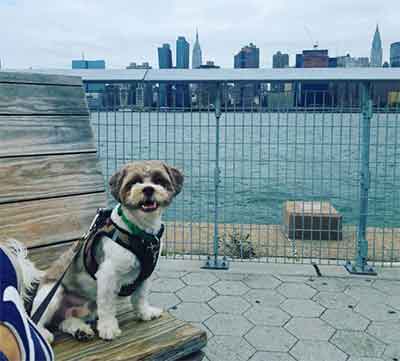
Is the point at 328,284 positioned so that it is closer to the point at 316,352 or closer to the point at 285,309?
the point at 285,309

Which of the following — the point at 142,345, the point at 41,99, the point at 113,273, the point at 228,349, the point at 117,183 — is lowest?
the point at 228,349

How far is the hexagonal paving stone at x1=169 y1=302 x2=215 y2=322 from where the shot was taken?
11.0 feet

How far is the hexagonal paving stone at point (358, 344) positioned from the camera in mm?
2869

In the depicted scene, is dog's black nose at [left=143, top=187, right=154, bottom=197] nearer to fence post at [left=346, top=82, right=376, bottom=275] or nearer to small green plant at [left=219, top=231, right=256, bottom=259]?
fence post at [left=346, top=82, right=376, bottom=275]

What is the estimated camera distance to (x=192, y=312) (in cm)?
346

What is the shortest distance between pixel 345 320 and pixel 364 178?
1510 millimetres

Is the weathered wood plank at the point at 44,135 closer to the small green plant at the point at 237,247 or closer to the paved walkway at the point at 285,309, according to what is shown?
the paved walkway at the point at 285,309

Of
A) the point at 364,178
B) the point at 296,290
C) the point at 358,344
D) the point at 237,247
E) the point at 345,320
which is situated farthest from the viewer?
the point at 237,247

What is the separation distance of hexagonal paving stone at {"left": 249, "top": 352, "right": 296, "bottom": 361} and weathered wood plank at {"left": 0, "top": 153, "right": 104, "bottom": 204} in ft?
4.68

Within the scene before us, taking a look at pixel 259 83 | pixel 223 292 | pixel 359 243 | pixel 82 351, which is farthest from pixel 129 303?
pixel 359 243

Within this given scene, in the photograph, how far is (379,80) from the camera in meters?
4.07

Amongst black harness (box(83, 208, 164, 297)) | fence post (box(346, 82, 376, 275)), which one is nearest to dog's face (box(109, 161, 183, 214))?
black harness (box(83, 208, 164, 297))

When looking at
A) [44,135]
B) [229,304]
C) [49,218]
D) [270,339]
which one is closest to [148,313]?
[49,218]

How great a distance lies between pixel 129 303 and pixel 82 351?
0.51m
